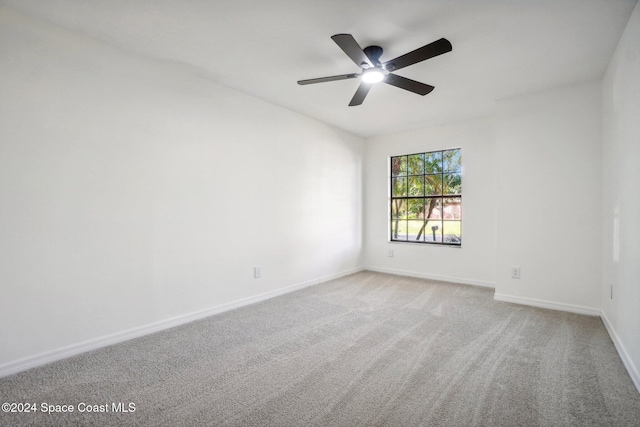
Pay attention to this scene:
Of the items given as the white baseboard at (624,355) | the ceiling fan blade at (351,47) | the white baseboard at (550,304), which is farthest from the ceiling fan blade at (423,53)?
the white baseboard at (550,304)

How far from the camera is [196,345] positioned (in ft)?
7.95

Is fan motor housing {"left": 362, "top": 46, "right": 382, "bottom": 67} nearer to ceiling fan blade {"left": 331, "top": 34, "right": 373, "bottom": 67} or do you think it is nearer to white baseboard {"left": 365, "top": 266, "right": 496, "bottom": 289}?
ceiling fan blade {"left": 331, "top": 34, "right": 373, "bottom": 67}

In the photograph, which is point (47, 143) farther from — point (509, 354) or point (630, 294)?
point (630, 294)

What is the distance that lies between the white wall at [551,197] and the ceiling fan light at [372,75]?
81.1 inches

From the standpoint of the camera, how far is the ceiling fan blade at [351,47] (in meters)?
1.89

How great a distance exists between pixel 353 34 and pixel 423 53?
0.55m

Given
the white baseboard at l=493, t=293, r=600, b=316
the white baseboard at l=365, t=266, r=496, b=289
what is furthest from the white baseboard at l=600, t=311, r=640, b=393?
the white baseboard at l=365, t=266, r=496, b=289

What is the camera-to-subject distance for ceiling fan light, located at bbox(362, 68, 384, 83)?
2.39 metres

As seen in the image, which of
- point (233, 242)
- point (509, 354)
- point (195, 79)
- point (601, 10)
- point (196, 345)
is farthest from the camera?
point (233, 242)

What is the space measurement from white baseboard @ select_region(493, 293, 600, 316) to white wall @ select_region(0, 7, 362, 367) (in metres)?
2.69

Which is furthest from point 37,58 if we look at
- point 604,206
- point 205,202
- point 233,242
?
point 604,206

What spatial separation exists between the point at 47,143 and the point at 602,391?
3.97 m

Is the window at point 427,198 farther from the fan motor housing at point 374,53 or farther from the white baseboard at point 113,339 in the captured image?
the fan motor housing at point 374,53

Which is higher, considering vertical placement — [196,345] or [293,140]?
[293,140]
